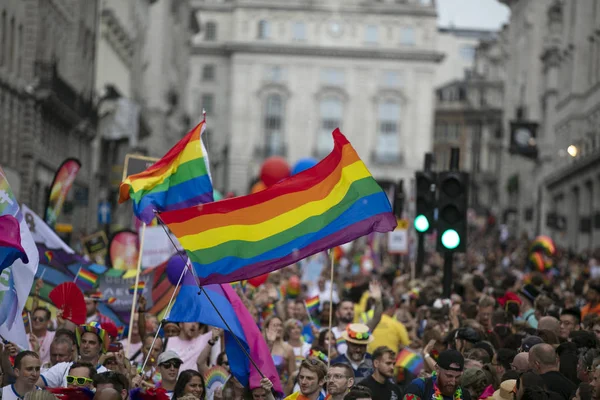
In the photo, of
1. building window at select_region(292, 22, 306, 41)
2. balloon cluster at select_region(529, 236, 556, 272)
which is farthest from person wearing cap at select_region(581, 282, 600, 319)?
building window at select_region(292, 22, 306, 41)

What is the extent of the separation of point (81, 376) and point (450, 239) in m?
7.57

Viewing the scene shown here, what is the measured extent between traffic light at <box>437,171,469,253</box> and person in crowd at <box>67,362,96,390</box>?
736cm

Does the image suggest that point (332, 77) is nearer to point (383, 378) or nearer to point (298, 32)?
point (298, 32)

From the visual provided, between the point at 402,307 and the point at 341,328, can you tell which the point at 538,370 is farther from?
the point at 402,307

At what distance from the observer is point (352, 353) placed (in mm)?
12797

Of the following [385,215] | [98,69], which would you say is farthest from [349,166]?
[98,69]

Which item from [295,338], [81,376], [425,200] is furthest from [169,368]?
[425,200]

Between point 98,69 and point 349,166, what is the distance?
44522 mm

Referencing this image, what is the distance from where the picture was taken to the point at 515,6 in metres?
84.1

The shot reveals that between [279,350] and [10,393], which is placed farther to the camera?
[279,350]

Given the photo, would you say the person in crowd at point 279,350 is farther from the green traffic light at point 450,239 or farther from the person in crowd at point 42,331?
the green traffic light at point 450,239

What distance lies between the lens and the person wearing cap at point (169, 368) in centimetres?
1123

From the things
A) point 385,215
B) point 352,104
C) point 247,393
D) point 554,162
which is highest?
point 352,104

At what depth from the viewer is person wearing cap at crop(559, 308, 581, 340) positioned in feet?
45.2
